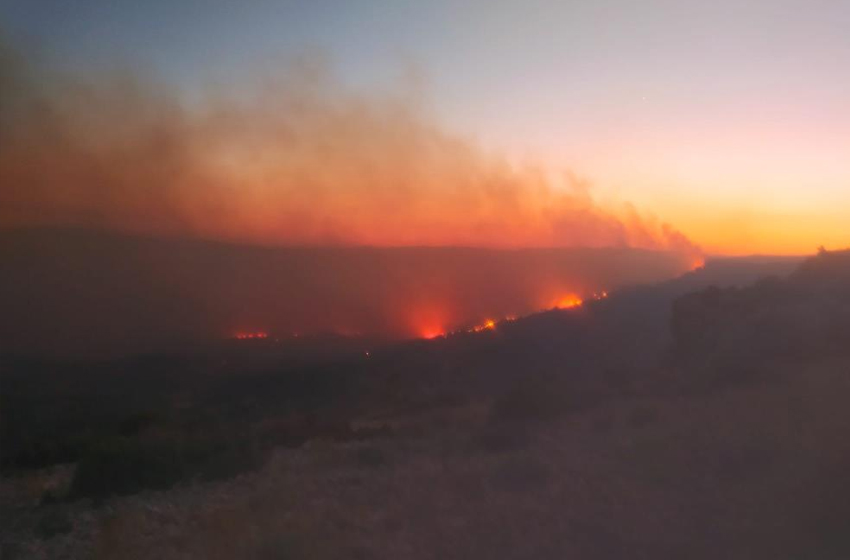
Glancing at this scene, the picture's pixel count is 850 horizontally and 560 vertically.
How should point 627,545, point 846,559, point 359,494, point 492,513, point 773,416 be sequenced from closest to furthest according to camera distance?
point 846,559 < point 627,545 < point 492,513 < point 359,494 < point 773,416

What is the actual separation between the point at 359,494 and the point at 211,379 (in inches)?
841

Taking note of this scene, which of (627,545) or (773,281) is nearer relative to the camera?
(627,545)

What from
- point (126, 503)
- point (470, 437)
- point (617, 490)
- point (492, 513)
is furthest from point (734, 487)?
point (126, 503)

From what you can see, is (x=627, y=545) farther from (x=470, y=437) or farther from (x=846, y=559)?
(x=470, y=437)

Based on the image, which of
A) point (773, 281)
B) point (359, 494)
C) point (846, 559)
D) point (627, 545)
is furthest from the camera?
point (773, 281)

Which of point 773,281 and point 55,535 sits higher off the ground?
point 773,281

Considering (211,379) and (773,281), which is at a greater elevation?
(773,281)

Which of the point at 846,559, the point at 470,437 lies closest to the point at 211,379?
the point at 470,437

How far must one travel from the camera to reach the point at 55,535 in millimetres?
12961

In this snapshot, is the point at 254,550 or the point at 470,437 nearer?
the point at 254,550

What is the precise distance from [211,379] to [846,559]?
26.7m

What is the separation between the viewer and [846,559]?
37.9 feet

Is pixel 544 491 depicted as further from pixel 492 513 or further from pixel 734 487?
pixel 734 487

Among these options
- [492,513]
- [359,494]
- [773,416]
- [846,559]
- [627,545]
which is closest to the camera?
[846,559]
